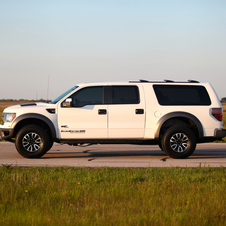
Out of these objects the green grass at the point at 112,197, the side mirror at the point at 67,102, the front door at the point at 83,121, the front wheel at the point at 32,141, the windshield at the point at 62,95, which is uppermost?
the windshield at the point at 62,95

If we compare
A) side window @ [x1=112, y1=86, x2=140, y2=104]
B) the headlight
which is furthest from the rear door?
the headlight

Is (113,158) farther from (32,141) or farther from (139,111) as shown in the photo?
(32,141)

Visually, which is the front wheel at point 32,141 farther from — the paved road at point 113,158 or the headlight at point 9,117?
the headlight at point 9,117

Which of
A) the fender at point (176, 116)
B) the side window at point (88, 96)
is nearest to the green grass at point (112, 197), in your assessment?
the fender at point (176, 116)

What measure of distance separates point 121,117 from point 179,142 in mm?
1733

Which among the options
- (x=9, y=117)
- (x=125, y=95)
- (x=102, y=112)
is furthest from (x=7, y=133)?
(x=125, y=95)

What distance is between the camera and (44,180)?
6.41 metres

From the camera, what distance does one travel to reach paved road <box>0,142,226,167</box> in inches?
355

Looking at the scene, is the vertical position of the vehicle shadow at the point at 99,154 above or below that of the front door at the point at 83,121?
below

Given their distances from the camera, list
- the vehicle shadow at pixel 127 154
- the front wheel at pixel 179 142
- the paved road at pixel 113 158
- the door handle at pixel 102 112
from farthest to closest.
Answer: the vehicle shadow at pixel 127 154
the front wheel at pixel 179 142
the door handle at pixel 102 112
the paved road at pixel 113 158

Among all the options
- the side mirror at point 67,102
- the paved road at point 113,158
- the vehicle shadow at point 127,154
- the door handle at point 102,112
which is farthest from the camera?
the vehicle shadow at point 127,154

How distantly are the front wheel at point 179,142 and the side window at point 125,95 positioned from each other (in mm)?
1236

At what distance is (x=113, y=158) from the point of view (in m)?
10.2

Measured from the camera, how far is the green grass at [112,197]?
174 inches
